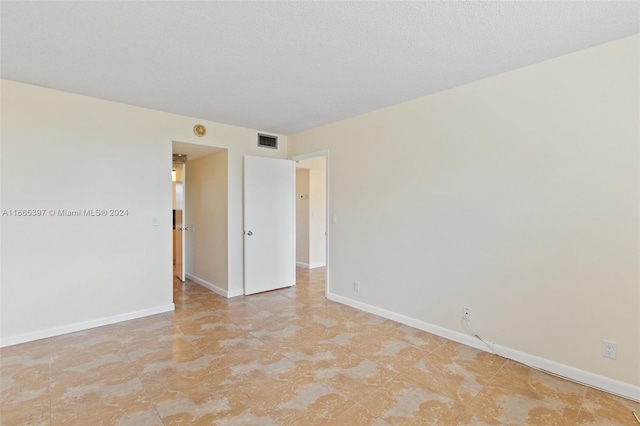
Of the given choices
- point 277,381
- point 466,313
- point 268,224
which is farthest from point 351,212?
point 277,381

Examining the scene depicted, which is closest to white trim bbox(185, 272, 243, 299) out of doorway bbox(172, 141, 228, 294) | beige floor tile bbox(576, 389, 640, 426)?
doorway bbox(172, 141, 228, 294)

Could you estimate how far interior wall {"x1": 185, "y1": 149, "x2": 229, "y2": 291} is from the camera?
14.6ft

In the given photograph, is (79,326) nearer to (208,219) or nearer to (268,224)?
(208,219)

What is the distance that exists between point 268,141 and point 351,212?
74.8 inches

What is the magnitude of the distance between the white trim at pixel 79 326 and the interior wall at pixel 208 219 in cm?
98

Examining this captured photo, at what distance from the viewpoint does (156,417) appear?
6.00 feet

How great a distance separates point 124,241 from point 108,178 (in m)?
0.74

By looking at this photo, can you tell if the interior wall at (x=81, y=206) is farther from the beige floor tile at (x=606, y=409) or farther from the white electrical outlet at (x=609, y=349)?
the white electrical outlet at (x=609, y=349)

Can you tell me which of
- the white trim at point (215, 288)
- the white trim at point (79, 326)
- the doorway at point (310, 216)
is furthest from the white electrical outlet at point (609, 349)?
the doorway at point (310, 216)

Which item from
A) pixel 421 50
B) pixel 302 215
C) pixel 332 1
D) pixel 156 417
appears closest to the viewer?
pixel 332 1

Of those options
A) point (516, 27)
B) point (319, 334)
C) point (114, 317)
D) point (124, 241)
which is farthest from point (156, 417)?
point (516, 27)

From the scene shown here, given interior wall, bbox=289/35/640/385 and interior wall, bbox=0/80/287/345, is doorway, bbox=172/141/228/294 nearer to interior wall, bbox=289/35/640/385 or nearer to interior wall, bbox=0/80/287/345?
interior wall, bbox=0/80/287/345

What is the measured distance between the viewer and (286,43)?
6.94 ft

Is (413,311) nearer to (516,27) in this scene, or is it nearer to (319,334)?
(319,334)
